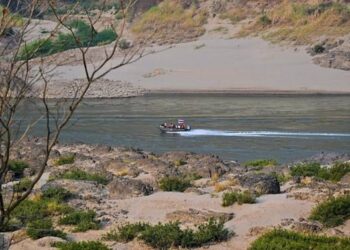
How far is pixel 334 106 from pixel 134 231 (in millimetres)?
38730

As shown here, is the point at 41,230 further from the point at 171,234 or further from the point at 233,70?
the point at 233,70

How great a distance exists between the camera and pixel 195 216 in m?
16.2

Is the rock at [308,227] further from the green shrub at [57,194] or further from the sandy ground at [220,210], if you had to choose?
the green shrub at [57,194]

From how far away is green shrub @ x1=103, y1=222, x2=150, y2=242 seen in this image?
15.1m

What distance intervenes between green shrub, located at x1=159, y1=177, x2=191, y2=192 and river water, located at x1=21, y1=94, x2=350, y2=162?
36.0ft

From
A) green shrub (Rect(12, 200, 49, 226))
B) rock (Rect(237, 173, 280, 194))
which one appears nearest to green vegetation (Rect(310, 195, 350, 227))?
rock (Rect(237, 173, 280, 194))

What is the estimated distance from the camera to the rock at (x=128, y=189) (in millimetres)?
18703

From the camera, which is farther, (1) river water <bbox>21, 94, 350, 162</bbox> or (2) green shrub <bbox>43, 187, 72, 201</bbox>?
(1) river water <bbox>21, 94, 350, 162</bbox>

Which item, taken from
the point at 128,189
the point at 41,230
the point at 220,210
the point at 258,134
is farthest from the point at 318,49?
the point at 41,230

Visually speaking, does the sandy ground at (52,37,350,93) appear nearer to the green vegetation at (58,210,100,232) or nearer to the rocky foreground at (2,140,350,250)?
the rocky foreground at (2,140,350,250)

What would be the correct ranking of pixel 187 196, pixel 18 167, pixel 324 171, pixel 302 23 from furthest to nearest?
pixel 302 23 → pixel 18 167 → pixel 324 171 → pixel 187 196

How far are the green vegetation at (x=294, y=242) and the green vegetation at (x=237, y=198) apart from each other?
8.69 feet

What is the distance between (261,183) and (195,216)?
2790mm

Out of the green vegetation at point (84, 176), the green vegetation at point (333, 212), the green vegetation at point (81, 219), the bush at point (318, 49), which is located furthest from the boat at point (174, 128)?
the bush at point (318, 49)
